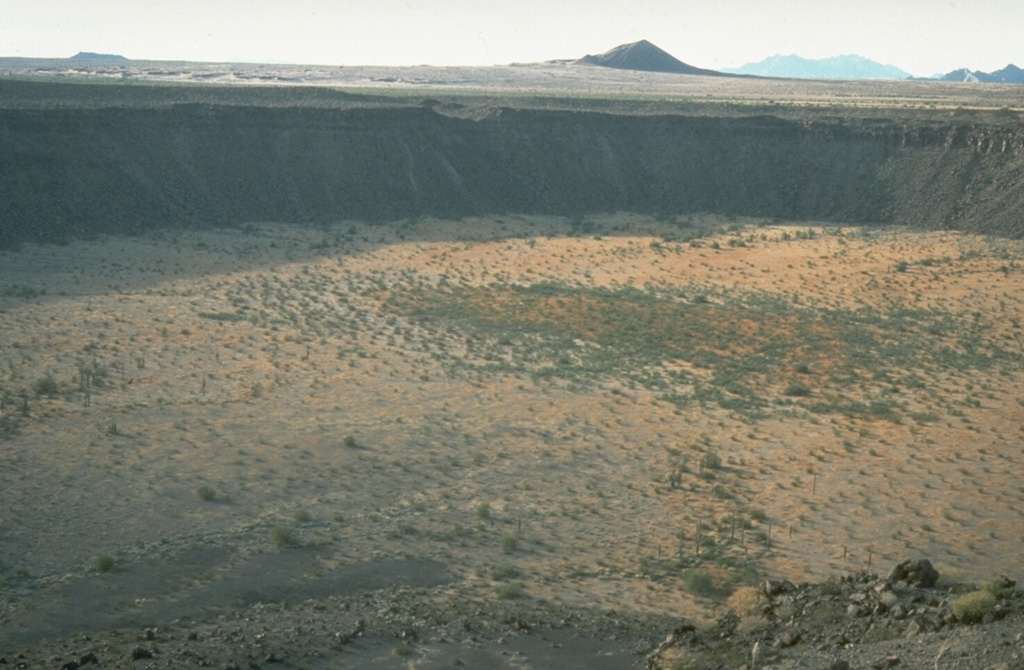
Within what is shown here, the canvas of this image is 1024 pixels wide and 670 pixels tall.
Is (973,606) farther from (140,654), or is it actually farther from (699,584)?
(140,654)

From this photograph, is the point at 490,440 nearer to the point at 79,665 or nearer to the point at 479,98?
the point at 79,665

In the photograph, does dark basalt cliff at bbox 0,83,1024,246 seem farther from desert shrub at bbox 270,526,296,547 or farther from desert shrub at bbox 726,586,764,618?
desert shrub at bbox 726,586,764,618

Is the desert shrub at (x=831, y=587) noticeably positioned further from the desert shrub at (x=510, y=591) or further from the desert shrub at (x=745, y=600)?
the desert shrub at (x=510, y=591)

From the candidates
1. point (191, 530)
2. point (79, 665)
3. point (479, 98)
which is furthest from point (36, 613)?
point (479, 98)

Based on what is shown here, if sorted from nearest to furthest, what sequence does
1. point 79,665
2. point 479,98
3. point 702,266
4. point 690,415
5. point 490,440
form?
point 79,665 → point 490,440 → point 690,415 → point 702,266 → point 479,98

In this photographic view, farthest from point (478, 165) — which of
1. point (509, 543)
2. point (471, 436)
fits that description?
point (509, 543)

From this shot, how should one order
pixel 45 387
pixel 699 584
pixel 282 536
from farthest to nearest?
1. pixel 45 387
2. pixel 282 536
3. pixel 699 584
